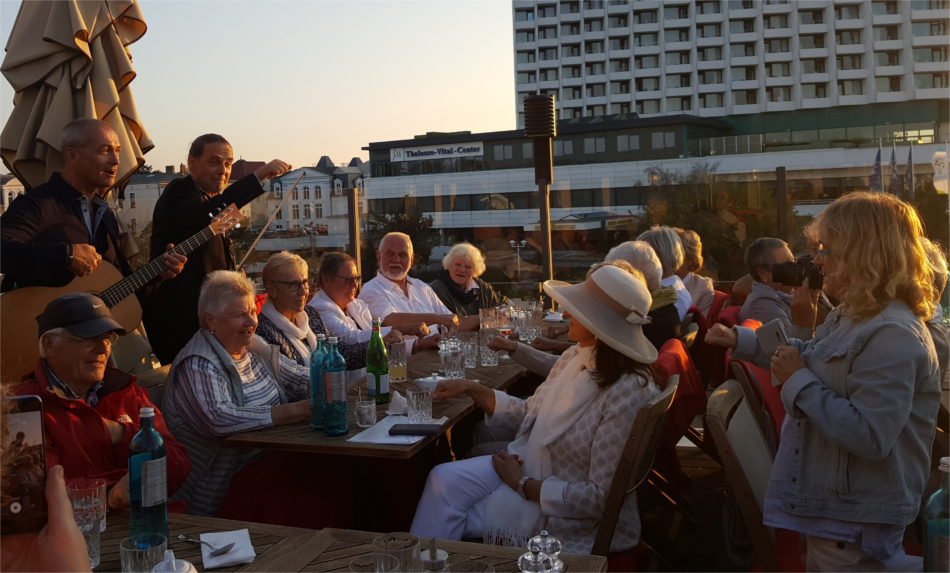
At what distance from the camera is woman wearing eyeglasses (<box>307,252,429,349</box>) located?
4383mm

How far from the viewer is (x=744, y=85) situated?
8812 cm

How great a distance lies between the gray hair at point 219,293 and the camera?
301cm

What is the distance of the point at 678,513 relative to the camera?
386 centimetres

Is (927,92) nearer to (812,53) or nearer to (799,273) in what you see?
(812,53)

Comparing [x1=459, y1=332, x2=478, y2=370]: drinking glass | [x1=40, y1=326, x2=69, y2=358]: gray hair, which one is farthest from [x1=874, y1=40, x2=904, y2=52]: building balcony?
[x1=40, y1=326, x2=69, y2=358]: gray hair

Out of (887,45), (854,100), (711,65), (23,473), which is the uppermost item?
(711,65)

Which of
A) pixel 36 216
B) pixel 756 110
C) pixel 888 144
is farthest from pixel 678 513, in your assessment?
pixel 756 110

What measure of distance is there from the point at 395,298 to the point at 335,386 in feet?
9.02

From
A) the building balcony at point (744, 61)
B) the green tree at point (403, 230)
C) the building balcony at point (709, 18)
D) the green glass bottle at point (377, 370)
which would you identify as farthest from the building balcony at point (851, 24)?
the green glass bottle at point (377, 370)

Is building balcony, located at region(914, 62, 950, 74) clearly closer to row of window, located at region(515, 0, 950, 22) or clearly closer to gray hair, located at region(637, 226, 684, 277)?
row of window, located at region(515, 0, 950, 22)

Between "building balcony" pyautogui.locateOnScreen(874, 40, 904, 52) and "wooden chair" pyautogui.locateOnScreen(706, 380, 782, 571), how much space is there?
9602 cm

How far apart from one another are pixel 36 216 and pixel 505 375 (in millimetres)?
2498

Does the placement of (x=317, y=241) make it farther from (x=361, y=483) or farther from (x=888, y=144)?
(x=888, y=144)

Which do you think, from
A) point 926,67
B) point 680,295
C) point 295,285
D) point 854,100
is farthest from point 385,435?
point 926,67
